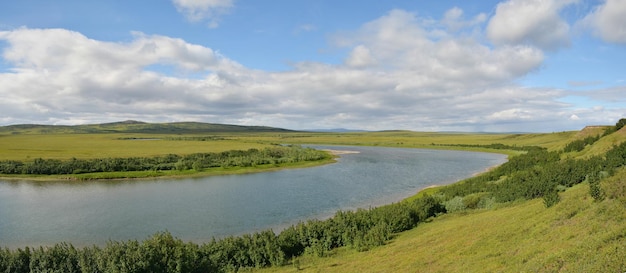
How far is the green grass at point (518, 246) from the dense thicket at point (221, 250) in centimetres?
142

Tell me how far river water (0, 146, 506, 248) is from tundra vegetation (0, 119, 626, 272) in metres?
9.76

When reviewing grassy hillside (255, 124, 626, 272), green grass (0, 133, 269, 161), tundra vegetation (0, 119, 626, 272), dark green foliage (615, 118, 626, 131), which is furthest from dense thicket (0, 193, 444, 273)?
green grass (0, 133, 269, 161)

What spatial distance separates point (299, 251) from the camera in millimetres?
24375

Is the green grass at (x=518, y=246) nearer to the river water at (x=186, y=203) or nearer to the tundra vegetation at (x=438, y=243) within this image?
the tundra vegetation at (x=438, y=243)

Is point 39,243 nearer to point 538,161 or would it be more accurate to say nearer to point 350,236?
point 350,236

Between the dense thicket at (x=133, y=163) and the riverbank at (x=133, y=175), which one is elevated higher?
the dense thicket at (x=133, y=163)

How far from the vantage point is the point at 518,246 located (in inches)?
578

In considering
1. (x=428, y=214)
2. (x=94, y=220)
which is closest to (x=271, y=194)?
(x=94, y=220)

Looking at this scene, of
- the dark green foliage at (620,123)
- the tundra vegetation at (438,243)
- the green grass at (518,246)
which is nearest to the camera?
the green grass at (518,246)

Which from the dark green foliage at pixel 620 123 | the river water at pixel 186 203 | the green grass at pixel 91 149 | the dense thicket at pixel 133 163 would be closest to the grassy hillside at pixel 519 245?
the river water at pixel 186 203

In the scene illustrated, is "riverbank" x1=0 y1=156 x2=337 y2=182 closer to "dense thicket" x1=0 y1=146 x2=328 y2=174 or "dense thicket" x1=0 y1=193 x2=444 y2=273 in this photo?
"dense thicket" x1=0 y1=146 x2=328 y2=174

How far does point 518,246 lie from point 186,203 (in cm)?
3873

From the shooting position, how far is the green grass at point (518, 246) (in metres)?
10.9

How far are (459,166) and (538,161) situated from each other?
36.3 metres
